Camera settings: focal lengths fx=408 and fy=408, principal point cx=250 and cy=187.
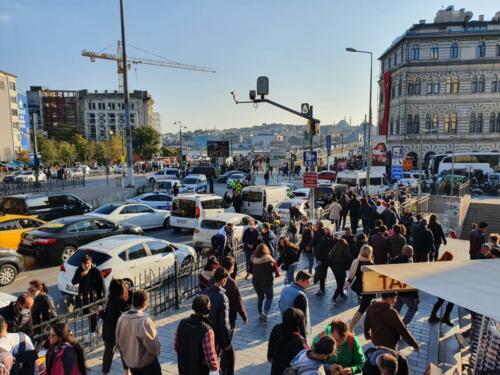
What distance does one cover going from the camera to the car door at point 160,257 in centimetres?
991

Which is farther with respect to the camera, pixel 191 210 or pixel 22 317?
pixel 191 210

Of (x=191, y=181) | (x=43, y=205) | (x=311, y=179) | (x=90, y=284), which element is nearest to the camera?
(x=90, y=284)

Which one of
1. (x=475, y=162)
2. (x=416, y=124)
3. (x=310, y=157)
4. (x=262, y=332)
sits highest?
(x=416, y=124)

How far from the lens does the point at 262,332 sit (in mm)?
7582

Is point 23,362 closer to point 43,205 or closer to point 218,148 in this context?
point 43,205

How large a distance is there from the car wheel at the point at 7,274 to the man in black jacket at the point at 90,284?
459 centimetres

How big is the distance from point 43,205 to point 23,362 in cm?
1423

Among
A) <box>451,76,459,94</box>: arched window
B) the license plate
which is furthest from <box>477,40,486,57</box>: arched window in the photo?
the license plate

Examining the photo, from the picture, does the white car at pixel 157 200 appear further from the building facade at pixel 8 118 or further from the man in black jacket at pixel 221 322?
the building facade at pixel 8 118

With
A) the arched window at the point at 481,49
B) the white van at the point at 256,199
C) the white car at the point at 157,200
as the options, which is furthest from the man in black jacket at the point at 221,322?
the arched window at the point at 481,49

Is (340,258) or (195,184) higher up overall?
(340,258)

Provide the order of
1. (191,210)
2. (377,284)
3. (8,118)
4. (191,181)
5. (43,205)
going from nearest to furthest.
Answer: (377,284) → (191,210) → (43,205) → (191,181) → (8,118)

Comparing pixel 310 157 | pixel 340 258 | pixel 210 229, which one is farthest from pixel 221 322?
pixel 310 157

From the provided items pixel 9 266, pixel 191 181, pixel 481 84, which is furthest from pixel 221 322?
pixel 481 84
